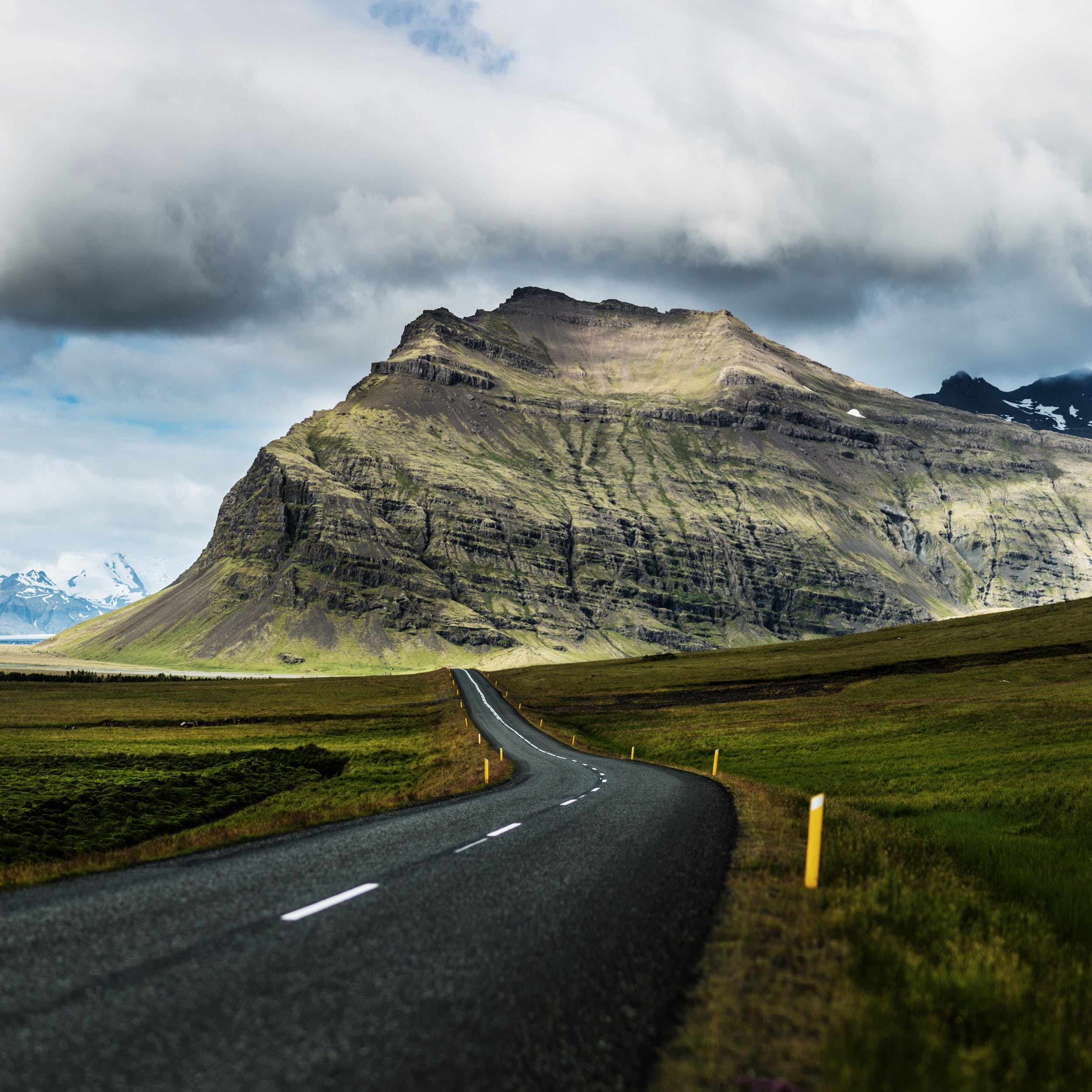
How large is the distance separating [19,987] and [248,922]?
243 cm

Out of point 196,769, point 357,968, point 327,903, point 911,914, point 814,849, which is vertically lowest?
point 196,769

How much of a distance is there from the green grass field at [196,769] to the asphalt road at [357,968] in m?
4.78

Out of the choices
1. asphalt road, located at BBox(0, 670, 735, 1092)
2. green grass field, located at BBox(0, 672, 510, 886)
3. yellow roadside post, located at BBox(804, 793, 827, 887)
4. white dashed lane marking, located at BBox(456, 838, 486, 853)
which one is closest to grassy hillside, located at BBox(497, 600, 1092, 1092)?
yellow roadside post, located at BBox(804, 793, 827, 887)

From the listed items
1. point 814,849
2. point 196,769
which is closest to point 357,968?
point 814,849

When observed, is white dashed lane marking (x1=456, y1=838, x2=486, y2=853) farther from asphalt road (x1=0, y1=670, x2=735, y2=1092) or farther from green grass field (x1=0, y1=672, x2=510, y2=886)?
green grass field (x1=0, y1=672, x2=510, y2=886)

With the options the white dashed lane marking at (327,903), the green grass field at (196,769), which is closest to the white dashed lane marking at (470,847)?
the white dashed lane marking at (327,903)

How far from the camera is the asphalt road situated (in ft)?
17.6

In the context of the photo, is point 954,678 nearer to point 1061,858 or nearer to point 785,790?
point 785,790

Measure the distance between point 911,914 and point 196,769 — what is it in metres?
39.5

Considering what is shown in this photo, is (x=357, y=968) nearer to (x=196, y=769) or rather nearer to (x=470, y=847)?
(x=470, y=847)

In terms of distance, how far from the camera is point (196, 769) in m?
41.2

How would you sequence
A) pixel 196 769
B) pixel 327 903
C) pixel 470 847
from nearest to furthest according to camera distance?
pixel 327 903
pixel 470 847
pixel 196 769

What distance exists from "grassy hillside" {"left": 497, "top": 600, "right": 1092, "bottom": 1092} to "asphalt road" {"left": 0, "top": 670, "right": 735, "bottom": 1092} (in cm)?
75

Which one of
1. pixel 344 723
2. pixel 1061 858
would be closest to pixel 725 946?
pixel 1061 858
